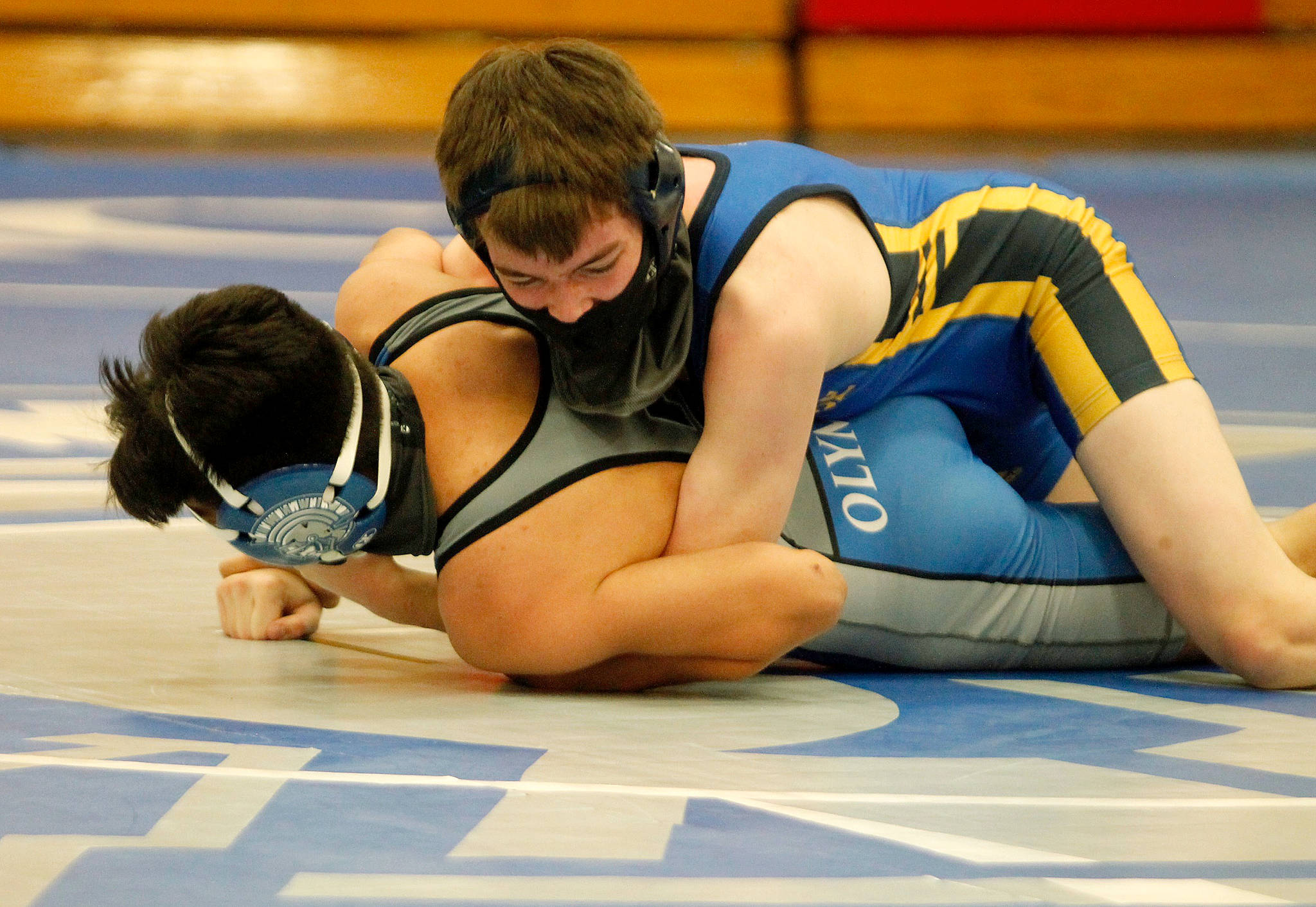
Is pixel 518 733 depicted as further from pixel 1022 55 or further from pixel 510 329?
pixel 1022 55

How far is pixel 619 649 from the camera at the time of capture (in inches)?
84.3

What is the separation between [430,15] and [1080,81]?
3482mm

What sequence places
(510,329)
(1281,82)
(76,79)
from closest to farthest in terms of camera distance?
(510,329) → (76,79) → (1281,82)

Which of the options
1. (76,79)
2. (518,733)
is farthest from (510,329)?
(76,79)

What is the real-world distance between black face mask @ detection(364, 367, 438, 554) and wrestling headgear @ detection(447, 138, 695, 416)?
22cm

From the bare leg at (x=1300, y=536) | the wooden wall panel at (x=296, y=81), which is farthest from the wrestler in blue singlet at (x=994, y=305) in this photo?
the wooden wall panel at (x=296, y=81)

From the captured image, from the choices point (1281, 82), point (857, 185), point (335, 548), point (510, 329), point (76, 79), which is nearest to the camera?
point (335, 548)

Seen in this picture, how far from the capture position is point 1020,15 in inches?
315

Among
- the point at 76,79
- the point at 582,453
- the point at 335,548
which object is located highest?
the point at 76,79

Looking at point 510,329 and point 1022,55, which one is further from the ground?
point 1022,55

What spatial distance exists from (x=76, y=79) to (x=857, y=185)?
6.08m

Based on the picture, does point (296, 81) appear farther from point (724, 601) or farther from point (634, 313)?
point (724, 601)

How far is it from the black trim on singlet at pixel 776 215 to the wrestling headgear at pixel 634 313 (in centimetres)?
5

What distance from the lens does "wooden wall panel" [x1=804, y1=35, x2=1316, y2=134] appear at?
795 centimetres
